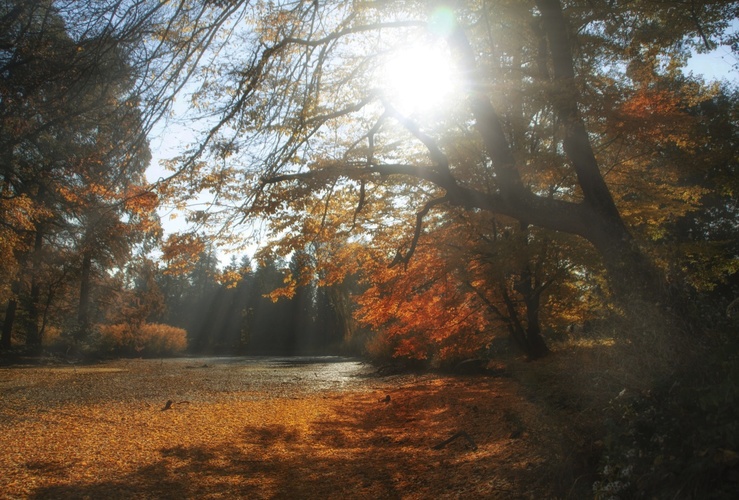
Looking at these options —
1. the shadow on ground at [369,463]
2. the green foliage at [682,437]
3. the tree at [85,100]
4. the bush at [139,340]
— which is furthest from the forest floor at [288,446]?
the bush at [139,340]

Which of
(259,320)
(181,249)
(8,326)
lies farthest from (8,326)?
(259,320)

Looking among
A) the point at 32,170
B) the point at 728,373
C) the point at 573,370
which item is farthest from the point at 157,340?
the point at 728,373

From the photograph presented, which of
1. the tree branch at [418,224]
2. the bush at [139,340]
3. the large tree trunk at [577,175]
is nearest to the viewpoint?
the large tree trunk at [577,175]

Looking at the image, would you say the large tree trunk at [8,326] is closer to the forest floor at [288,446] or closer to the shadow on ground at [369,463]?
the forest floor at [288,446]

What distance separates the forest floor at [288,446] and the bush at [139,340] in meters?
18.4

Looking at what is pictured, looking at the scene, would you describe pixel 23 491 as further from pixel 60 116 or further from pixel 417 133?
pixel 417 133

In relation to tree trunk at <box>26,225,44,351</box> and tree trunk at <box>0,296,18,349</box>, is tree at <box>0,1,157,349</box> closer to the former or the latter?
tree trunk at <box>26,225,44,351</box>

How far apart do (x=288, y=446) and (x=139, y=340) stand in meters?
26.8

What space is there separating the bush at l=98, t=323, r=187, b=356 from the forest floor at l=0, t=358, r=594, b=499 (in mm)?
18438

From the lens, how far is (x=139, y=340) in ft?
97.5

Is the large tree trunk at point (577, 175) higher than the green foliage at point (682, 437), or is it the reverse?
the large tree trunk at point (577, 175)

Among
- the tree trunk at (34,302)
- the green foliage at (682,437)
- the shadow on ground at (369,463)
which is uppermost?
the tree trunk at (34,302)

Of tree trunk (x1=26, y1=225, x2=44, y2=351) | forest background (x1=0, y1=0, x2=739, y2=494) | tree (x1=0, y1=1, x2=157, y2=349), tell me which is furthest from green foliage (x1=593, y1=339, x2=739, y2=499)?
tree trunk (x1=26, y1=225, x2=44, y2=351)

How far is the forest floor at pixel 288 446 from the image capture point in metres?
4.53
